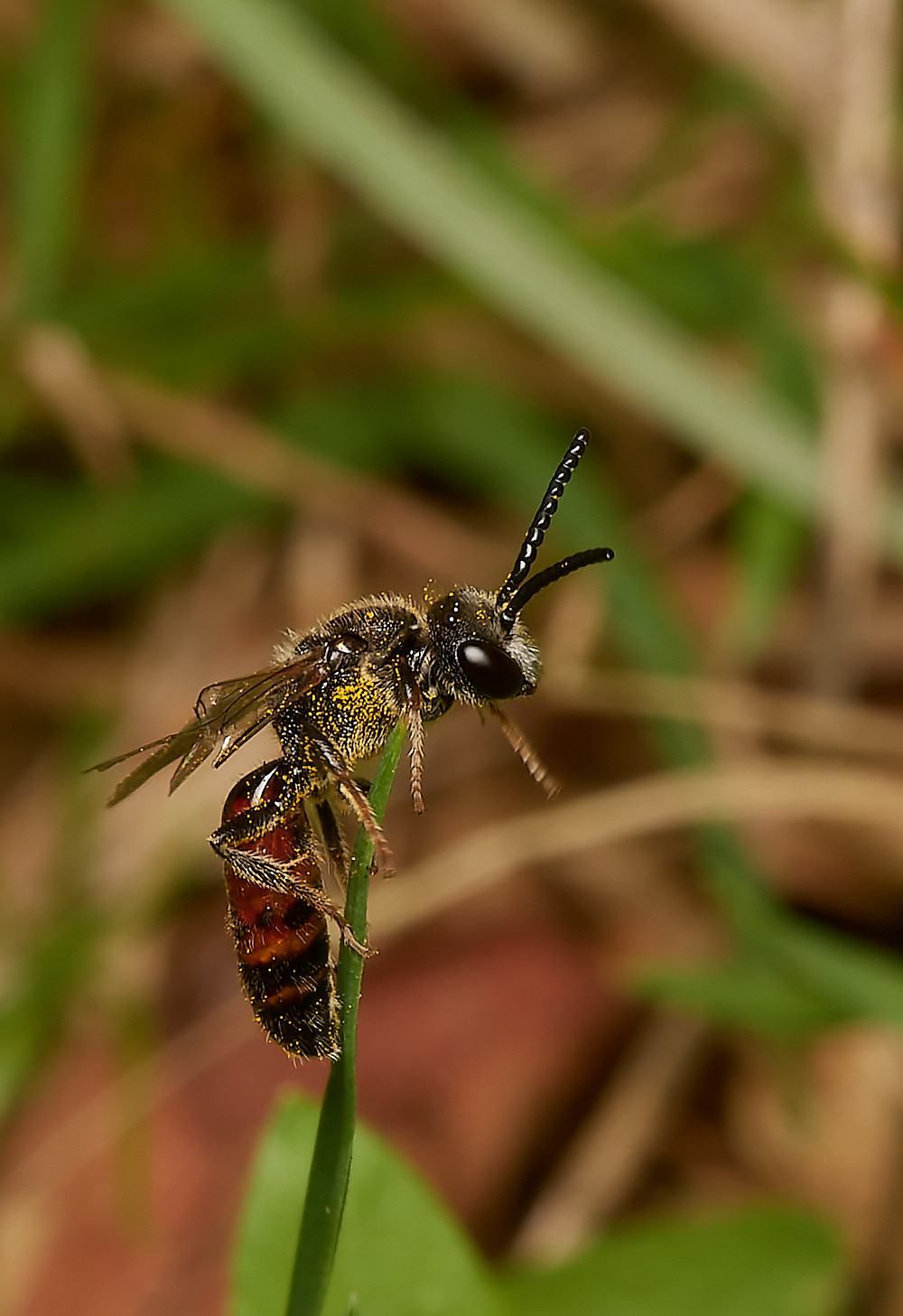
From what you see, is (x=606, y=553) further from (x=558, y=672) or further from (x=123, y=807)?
(x=123, y=807)

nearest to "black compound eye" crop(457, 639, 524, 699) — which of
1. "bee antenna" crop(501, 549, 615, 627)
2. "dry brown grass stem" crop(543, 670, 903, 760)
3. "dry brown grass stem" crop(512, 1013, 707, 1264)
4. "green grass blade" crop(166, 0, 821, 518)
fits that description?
"bee antenna" crop(501, 549, 615, 627)

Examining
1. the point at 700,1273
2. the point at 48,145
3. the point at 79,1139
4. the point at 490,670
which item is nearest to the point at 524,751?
the point at 490,670

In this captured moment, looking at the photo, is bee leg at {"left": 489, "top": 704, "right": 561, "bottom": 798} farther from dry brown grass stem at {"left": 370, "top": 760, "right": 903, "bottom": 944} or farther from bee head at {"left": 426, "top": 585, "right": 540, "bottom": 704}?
dry brown grass stem at {"left": 370, "top": 760, "right": 903, "bottom": 944}

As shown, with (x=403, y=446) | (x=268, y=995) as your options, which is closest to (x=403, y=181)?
(x=403, y=446)

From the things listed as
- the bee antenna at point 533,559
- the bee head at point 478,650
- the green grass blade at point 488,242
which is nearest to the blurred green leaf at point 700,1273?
the bee head at point 478,650

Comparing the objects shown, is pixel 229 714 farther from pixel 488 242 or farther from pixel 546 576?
pixel 488 242

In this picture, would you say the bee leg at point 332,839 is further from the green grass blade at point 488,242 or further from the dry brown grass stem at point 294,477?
the dry brown grass stem at point 294,477
